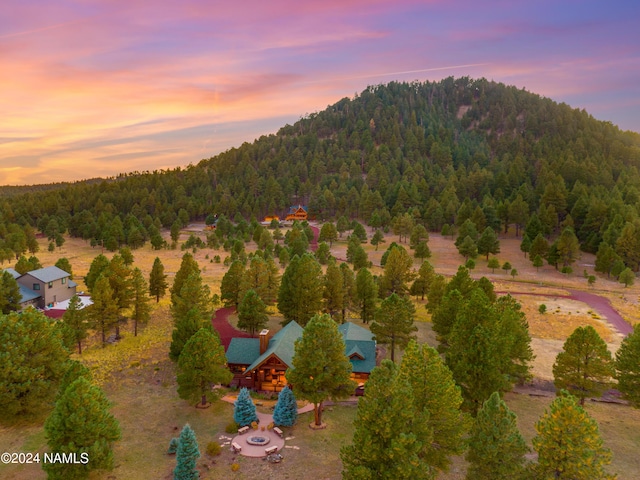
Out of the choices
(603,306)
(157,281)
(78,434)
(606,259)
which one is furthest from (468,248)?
(78,434)

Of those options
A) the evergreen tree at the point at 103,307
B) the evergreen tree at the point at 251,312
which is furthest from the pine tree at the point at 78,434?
the evergreen tree at the point at 251,312

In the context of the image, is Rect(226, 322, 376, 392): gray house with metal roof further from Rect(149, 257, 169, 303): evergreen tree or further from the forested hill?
the forested hill

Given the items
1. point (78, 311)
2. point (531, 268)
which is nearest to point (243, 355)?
point (78, 311)

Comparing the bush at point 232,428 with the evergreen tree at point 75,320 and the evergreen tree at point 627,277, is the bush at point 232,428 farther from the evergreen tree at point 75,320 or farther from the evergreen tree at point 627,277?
the evergreen tree at point 627,277

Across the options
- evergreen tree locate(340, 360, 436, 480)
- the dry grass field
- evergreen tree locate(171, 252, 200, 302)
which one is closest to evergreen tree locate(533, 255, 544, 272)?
the dry grass field

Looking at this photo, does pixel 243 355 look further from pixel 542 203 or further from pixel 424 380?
pixel 542 203

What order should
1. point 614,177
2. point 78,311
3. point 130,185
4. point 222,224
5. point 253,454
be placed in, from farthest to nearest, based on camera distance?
point 130,185 < point 614,177 < point 222,224 < point 78,311 < point 253,454

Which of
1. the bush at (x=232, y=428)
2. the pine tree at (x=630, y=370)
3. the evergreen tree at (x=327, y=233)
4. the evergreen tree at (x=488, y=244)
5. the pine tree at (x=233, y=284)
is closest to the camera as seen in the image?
the bush at (x=232, y=428)
